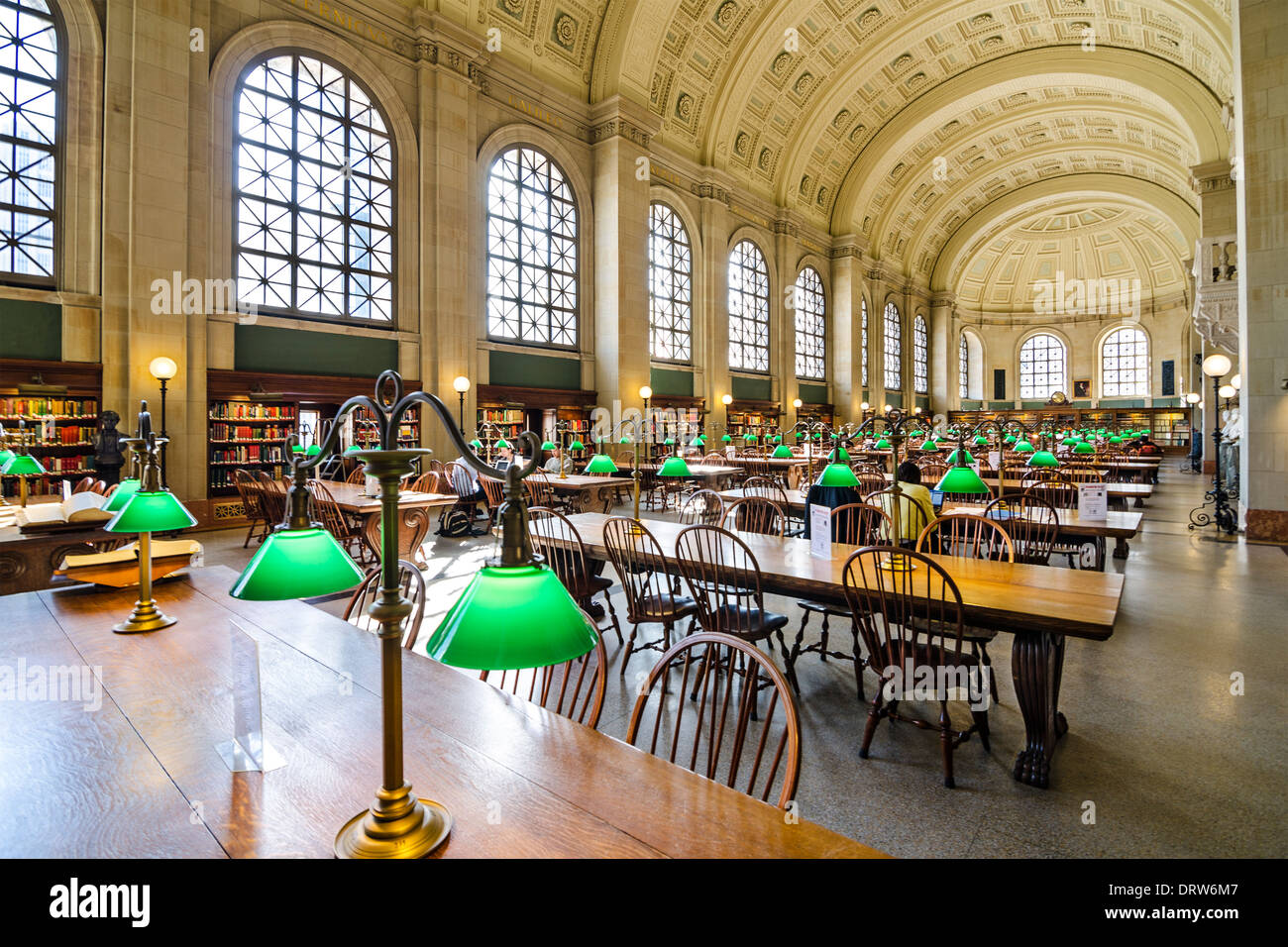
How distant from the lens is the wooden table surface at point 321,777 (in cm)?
123

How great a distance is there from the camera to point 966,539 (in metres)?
4.25

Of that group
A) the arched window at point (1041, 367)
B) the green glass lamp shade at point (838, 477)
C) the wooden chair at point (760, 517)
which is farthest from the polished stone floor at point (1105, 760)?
the arched window at point (1041, 367)

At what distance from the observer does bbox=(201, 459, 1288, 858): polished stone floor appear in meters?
2.55

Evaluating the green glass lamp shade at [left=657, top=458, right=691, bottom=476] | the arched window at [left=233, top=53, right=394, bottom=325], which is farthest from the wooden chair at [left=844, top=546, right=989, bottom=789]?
the arched window at [left=233, top=53, right=394, bottom=325]

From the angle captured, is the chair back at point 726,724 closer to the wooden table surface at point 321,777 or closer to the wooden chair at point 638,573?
the wooden table surface at point 321,777

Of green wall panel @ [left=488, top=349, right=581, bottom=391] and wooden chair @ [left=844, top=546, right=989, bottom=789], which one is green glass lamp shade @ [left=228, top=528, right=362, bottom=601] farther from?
green wall panel @ [left=488, top=349, right=581, bottom=391]

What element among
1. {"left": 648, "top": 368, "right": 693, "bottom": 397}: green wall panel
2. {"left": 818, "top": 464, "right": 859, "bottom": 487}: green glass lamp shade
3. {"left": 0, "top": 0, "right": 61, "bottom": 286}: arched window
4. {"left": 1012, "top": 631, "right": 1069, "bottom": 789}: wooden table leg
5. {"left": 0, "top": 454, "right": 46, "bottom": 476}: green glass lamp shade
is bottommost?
{"left": 1012, "top": 631, "right": 1069, "bottom": 789}: wooden table leg

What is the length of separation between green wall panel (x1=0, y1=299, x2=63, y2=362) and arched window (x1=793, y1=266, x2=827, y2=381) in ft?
67.0

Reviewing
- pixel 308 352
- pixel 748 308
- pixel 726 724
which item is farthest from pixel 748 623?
pixel 748 308

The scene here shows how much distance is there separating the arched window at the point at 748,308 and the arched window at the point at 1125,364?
81.9ft
